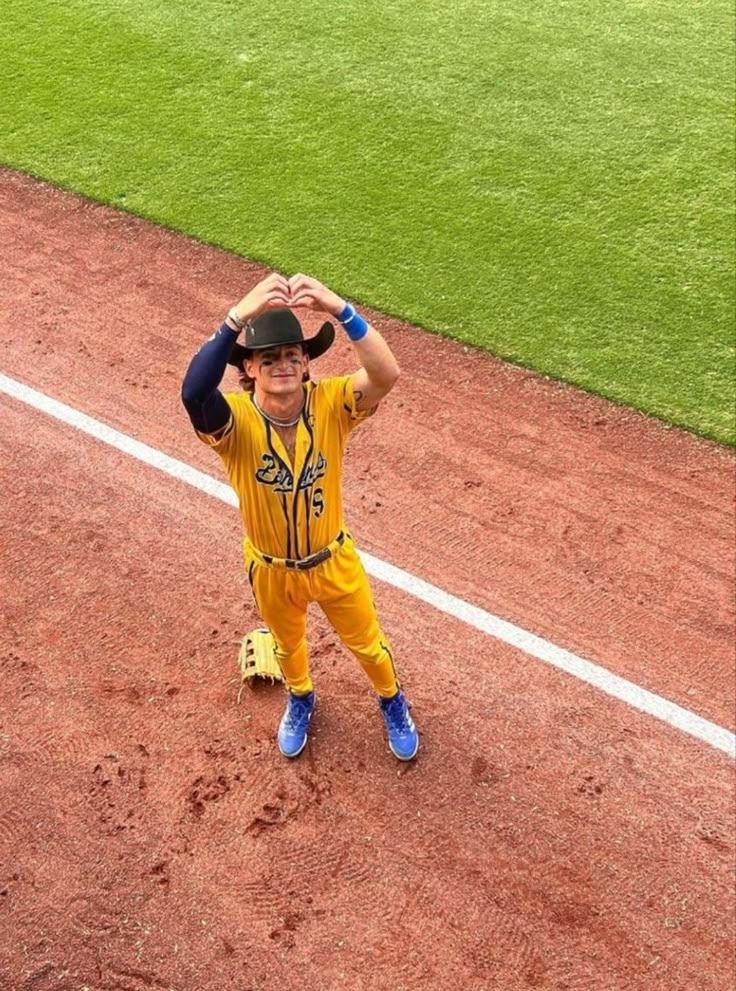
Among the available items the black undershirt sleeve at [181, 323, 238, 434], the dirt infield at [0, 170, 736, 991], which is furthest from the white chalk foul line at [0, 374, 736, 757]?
the black undershirt sleeve at [181, 323, 238, 434]

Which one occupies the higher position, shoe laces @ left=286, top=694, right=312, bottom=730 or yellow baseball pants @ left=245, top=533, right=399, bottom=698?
yellow baseball pants @ left=245, top=533, right=399, bottom=698

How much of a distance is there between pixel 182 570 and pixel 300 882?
208 cm

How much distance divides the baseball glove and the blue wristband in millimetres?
2189

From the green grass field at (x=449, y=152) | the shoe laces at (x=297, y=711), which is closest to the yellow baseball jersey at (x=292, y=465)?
the shoe laces at (x=297, y=711)

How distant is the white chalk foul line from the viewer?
541cm

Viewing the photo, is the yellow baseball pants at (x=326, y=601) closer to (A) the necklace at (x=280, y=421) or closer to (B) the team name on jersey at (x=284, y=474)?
(B) the team name on jersey at (x=284, y=474)

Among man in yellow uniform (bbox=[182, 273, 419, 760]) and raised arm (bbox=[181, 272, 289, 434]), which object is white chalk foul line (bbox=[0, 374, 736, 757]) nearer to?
man in yellow uniform (bbox=[182, 273, 419, 760])

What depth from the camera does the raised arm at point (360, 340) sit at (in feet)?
12.2

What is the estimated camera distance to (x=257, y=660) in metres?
5.56

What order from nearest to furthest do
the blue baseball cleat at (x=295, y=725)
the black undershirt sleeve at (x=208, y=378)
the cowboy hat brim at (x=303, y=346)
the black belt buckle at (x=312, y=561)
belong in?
the black undershirt sleeve at (x=208, y=378) → the cowboy hat brim at (x=303, y=346) → the black belt buckle at (x=312, y=561) → the blue baseball cleat at (x=295, y=725)

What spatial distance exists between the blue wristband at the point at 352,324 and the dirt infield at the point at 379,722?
234 cm

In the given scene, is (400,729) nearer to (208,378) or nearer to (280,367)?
(280,367)

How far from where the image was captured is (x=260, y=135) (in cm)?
984

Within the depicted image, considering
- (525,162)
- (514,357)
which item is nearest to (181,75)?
(525,162)
